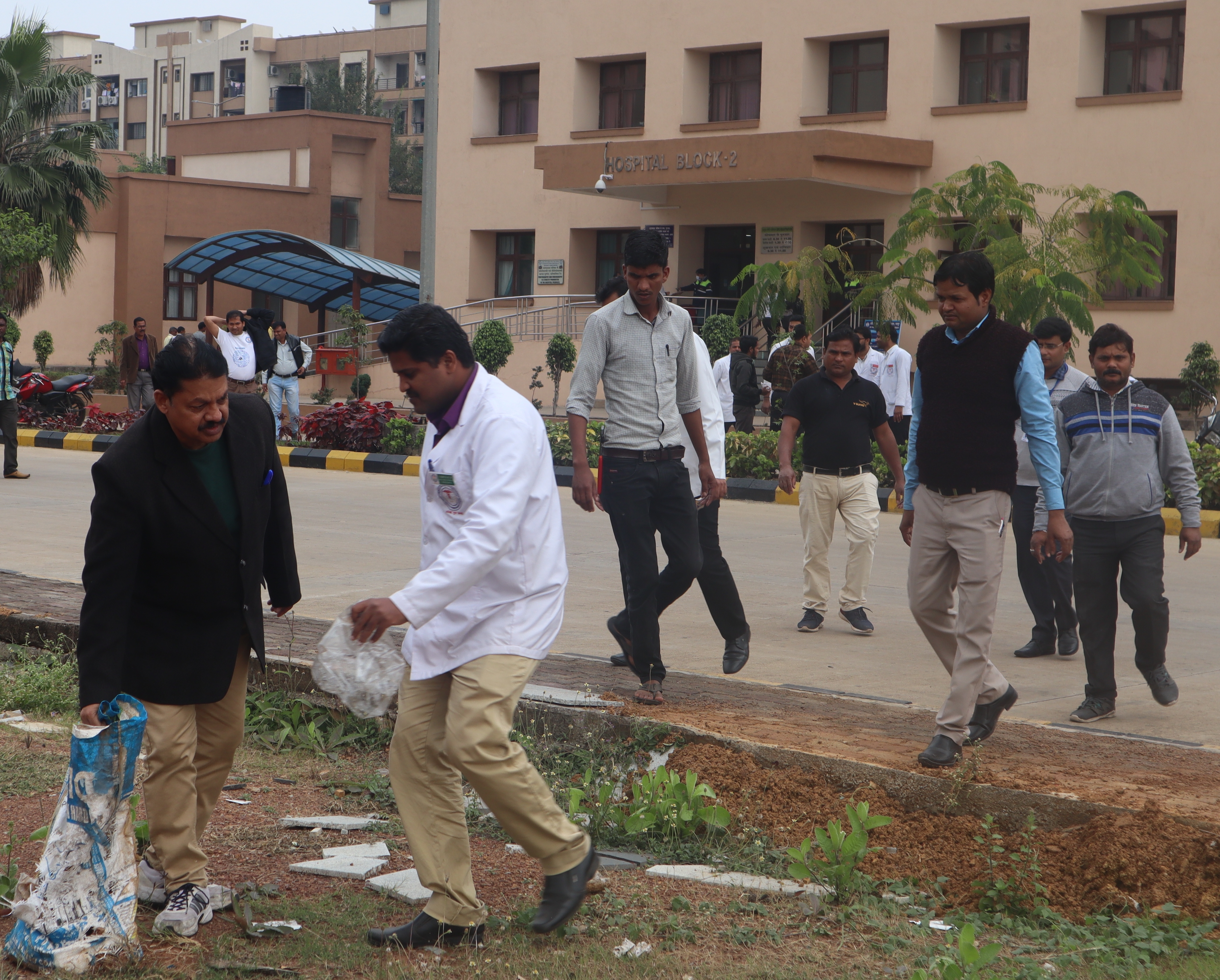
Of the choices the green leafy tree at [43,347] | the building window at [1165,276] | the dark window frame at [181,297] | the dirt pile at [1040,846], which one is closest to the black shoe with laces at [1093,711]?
the dirt pile at [1040,846]

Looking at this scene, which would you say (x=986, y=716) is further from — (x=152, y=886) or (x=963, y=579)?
(x=152, y=886)

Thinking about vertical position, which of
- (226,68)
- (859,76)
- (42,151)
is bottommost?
(42,151)

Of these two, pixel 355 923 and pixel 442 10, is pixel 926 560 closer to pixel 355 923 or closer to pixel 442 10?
pixel 355 923

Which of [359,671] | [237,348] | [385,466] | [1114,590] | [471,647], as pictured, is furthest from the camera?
[385,466]

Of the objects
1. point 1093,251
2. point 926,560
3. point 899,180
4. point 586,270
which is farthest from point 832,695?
point 586,270

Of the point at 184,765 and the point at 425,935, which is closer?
the point at 425,935

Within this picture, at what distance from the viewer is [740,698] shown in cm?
655

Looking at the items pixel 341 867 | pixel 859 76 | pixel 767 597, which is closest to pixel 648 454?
pixel 341 867

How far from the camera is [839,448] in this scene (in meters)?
9.09

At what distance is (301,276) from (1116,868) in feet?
110

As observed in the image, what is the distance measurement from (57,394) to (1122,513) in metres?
22.4

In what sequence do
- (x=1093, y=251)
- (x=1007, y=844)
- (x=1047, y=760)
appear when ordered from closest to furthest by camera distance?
(x=1007, y=844) → (x=1047, y=760) → (x=1093, y=251)

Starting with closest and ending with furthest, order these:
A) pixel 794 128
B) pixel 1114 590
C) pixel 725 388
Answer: pixel 1114 590, pixel 725 388, pixel 794 128

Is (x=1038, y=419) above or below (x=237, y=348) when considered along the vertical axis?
below
